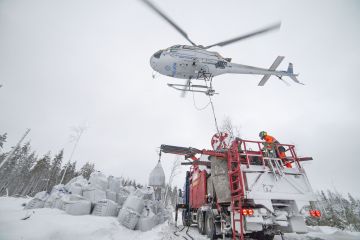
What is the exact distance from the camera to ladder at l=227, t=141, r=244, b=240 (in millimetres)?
4703

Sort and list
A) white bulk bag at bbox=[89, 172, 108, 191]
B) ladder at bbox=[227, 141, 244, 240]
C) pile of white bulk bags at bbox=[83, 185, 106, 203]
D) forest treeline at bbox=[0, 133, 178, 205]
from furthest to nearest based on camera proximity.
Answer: forest treeline at bbox=[0, 133, 178, 205] < white bulk bag at bbox=[89, 172, 108, 191] < pile of white bulk bags at bbox=[83, 185, 106, 203] < ladder at bbox=[227, 141, 244, 240]

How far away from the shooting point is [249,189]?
4.89 meters

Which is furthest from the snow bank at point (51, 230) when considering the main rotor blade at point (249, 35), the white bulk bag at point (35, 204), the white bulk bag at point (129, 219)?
the main rotor blade at point (249, 35)

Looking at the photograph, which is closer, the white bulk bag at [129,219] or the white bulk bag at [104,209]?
the white bulk bag at [129,219]

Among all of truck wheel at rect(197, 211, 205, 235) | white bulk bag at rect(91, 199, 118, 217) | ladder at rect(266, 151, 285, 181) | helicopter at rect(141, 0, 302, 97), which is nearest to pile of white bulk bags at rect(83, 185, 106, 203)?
white bulk bag at rect(91, 199, 118, 217)

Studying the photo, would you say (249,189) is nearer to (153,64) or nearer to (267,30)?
(267,30)

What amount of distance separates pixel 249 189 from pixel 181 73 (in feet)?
28.0

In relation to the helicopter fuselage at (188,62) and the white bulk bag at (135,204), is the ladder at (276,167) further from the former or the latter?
the helicopter fuselage at (188,62)

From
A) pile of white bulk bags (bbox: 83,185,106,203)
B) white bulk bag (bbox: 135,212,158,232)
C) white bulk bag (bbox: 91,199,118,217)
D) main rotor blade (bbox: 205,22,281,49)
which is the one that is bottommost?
white bulk bag (bbox: 135,212,158,232)

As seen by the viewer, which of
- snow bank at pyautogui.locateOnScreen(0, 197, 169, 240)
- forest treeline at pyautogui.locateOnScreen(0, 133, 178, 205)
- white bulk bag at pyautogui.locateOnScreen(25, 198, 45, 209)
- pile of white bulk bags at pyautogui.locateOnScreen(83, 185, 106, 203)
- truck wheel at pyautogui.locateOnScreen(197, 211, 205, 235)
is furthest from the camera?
forest treeline at pyautogui.locateOnScreen(0, 133, 178, 205)

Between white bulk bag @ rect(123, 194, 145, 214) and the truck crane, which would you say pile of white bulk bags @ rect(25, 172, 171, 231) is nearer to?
white bulk bag @ rect(123, 194, 145, 214)

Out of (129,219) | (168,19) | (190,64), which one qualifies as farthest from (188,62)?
(129,219)

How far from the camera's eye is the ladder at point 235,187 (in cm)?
470

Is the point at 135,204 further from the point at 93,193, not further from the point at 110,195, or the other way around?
the point at 110,195
